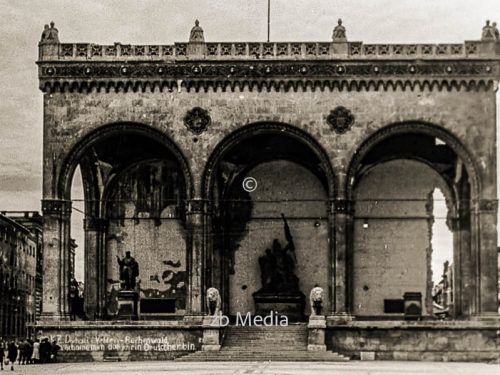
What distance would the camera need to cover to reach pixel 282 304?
5003 centimetres

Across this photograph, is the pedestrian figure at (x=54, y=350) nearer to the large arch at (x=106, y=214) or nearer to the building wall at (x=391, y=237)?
the large arch at (x=106, y=214)

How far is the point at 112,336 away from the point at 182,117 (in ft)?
28.8

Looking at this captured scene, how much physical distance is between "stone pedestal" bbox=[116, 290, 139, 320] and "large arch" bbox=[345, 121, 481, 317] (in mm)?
8395

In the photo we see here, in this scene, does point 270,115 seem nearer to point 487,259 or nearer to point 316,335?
point 316,335

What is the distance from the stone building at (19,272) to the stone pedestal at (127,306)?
3000cm

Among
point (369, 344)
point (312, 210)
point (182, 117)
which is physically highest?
point (182, 117)

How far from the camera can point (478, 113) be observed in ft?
151

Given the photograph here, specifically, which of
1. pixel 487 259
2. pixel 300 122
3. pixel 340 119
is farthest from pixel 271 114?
pixel 487 259

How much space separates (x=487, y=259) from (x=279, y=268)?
9.68 meters

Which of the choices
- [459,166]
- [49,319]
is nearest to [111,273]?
[49,319]

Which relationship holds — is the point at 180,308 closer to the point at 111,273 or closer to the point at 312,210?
the point at 111,273

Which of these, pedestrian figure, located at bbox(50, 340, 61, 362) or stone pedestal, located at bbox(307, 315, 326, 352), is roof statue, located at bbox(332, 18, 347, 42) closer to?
stone pedestal, located at bbox(307, 315, 326, 352)

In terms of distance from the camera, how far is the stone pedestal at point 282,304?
163 ft

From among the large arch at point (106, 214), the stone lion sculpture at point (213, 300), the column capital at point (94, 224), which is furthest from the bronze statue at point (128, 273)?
the stone lion sculpture at point (213, 300)
